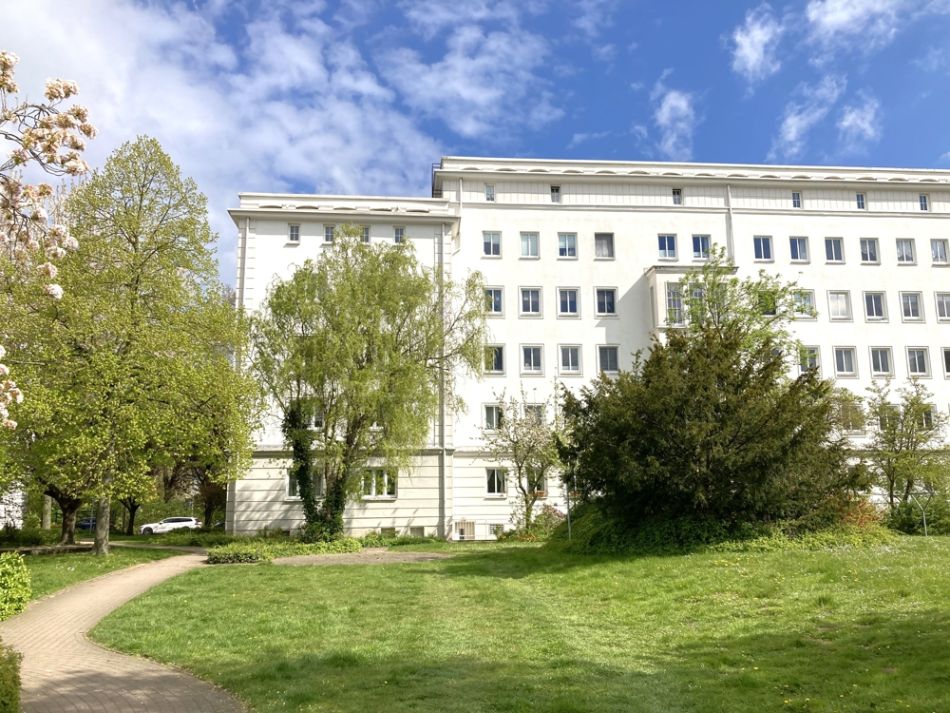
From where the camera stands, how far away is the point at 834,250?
44.1m

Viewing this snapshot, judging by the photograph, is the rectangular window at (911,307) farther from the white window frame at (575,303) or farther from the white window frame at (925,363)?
the white window frame at (575,303)

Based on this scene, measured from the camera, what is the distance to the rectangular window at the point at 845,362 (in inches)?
1670

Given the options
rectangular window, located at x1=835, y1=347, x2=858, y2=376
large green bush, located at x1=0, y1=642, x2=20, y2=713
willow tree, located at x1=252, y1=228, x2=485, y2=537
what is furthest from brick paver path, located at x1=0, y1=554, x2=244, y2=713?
rectangular window, located at x1=835, y1=347, x2=858, y2=376

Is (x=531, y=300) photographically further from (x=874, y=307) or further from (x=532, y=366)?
(x=874, y=307)

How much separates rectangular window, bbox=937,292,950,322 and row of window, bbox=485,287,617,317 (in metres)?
19.1

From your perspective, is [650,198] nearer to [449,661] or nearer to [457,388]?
[457,388]

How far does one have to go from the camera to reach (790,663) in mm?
9016

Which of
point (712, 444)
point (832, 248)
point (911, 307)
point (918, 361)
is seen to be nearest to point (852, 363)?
point (918, 361)

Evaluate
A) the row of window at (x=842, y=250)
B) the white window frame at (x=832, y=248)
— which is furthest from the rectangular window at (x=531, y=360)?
the white window frame at (x=832, y=248)

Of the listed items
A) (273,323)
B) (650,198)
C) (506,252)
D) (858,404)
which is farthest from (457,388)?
(858,404)

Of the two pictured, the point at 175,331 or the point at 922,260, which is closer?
the point at 175,331

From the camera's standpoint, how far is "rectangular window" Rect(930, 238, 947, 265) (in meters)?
44.5

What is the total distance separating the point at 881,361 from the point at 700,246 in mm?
12024

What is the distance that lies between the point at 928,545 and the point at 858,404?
2202 centimetres
